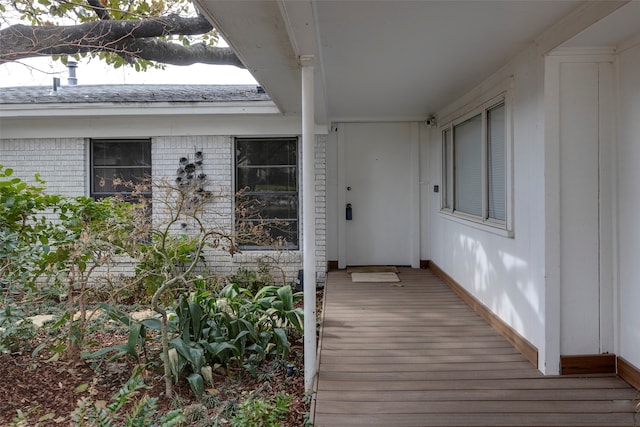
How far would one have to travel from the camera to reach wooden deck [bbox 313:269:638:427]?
2566 mm

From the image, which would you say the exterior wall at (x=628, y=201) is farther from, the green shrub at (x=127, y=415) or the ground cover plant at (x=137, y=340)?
the green shrub at (x=127, y=415)

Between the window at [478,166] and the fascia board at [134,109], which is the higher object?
the fascia board at [134,109]

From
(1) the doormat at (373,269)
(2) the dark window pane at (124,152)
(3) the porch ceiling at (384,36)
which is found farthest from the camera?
(1) the doormat at (373,269)

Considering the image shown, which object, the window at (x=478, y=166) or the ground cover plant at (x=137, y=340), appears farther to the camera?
the window at (x=478, y=166)

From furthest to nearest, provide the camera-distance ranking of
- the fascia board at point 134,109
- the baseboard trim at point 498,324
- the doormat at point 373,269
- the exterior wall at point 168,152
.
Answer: the doormat at point 373,269, the exterior wall at point 168,152, the fascia board at point 134,109, the baseboard trim at point 498,324

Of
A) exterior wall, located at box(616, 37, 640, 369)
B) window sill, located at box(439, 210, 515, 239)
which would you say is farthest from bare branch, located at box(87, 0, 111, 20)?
exterior wall, located at box(616, 37, 640, 369)

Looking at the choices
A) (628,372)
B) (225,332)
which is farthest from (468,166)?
(225,332)

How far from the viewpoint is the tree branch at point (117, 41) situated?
12.8 ft

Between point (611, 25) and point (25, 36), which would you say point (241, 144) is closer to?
point (25, 36)

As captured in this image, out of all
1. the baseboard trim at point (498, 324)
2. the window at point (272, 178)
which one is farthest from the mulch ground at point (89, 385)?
the window at point (272, 178)

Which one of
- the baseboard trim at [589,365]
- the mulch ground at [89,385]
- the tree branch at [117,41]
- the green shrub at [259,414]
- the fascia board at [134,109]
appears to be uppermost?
the tree branch at [117,41]

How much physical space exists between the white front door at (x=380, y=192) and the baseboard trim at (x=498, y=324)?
1143 mm

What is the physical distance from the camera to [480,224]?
4426 mm

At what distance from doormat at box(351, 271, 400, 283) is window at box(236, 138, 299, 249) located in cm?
100
